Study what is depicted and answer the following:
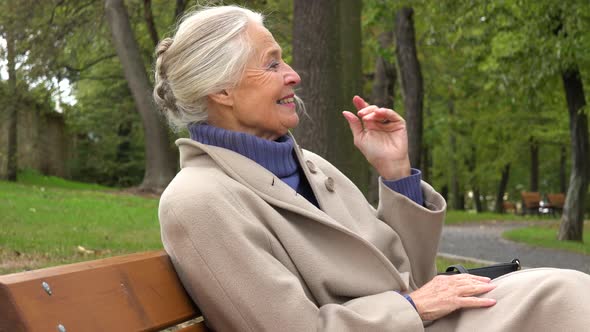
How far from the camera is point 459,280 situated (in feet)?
9.66

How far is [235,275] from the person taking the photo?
2.54m

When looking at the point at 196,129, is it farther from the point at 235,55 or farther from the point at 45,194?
the point at 45,194

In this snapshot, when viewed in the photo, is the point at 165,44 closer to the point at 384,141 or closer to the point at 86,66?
the point at 384,141

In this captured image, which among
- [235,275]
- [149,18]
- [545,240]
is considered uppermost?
[149,18]

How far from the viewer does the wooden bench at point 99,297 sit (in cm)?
197

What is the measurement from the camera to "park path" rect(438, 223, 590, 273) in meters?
13.0

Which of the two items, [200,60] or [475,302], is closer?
[475,302]

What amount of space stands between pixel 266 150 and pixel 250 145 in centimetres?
6

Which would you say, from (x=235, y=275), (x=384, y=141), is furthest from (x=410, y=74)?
(x=235, y=275)

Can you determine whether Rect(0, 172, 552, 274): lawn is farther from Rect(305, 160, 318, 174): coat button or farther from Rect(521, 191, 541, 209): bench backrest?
Rect(521, 191, 541, 209): bench backrest

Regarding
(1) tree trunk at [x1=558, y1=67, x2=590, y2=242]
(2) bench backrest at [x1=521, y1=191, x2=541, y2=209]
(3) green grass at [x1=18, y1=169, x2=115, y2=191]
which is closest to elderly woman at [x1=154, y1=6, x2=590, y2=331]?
(1) tree trunk at [x1=558, y1=67, x2=590, y2=242]

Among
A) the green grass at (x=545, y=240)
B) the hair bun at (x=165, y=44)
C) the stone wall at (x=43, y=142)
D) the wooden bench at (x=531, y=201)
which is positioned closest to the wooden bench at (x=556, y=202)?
the wooden bench at (x=531, y=201)

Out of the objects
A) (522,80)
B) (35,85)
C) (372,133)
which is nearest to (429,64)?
(522,80)

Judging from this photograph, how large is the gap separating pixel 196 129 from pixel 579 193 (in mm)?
15067
